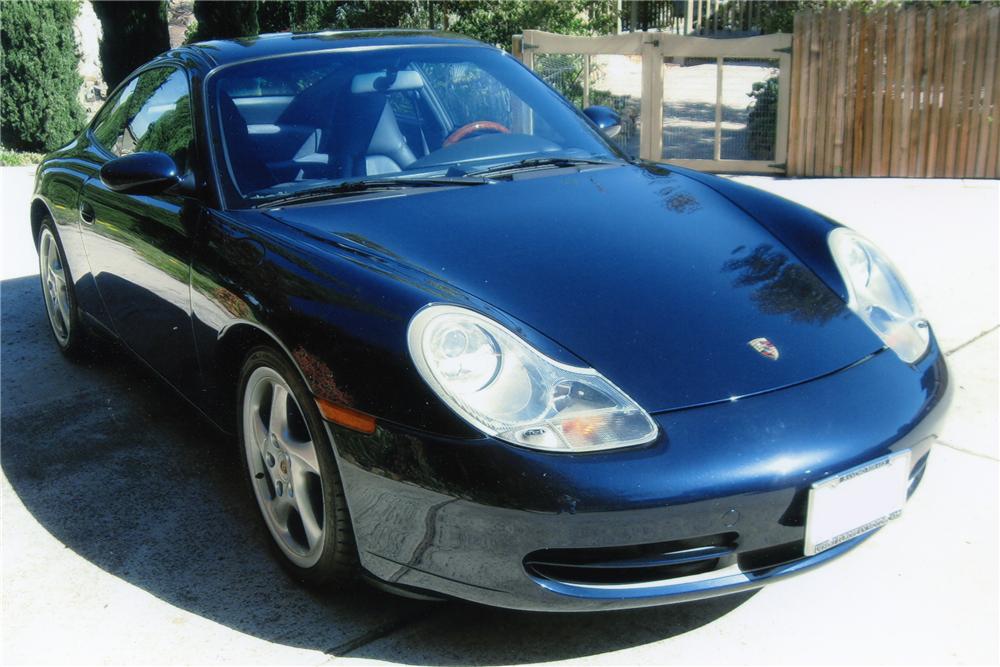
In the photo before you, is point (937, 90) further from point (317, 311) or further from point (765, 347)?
point (317, 311)

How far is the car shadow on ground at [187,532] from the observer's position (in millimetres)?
2713

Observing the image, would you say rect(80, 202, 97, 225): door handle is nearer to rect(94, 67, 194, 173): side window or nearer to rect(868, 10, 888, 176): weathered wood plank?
rect(94, 67, 194, 173): side window

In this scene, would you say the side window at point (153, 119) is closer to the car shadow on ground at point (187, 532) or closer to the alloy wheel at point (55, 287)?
the alloy wheel at point (55, 287)

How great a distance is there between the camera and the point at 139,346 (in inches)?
155

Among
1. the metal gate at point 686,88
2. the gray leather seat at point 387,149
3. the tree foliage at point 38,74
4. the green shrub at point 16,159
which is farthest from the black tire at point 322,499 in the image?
the tree foliage at point 38,74

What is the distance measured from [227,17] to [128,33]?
1.26m

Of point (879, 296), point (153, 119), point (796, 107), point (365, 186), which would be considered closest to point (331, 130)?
point (365, 186)

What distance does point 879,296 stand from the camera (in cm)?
307

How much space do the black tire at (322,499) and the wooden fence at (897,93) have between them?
742cm

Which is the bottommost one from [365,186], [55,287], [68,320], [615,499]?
[68,320]

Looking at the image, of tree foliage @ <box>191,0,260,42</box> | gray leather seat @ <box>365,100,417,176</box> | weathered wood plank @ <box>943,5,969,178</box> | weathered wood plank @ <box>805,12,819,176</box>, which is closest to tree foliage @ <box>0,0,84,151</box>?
tree foliage @ <box>191,0,260,42</box>

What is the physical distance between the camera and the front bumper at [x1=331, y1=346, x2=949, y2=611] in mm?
2291

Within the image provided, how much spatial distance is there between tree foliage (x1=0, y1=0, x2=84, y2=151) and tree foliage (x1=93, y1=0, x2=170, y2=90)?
2.88ft

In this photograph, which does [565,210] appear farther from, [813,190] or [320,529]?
[813,190]
